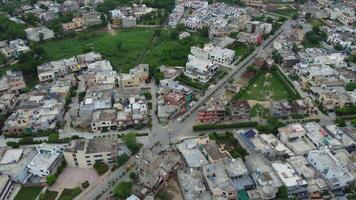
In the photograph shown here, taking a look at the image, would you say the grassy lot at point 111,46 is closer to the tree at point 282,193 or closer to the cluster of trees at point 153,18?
the cluster of trees at point 153,18

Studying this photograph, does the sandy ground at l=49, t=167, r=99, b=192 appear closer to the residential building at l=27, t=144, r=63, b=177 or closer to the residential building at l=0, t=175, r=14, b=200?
the residential building at l=27, t=144, r=63, b=177

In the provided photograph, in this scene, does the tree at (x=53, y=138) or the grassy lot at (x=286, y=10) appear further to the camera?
the grassy lot at (x=286, y=10)

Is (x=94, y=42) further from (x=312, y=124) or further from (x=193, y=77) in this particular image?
(x=312, y=124)

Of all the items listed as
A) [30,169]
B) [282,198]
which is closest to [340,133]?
[282,198]

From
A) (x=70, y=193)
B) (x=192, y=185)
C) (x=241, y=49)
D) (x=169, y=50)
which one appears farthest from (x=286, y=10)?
(x=70, y=193)

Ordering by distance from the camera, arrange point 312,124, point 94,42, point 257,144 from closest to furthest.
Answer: point 257,144 < point 312,124 < point 94,42

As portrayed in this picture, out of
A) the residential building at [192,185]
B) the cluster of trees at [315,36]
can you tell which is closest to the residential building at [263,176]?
the residential building at [192,185]
